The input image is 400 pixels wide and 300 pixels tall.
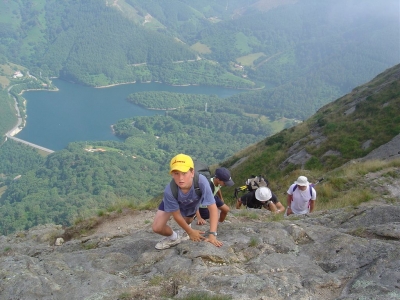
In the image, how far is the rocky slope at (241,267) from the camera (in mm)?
4668

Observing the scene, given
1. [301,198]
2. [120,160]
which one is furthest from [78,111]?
[301,198]

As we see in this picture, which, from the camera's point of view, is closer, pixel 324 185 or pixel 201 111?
pixel 324 185

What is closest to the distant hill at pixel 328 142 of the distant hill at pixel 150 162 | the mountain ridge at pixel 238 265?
the distant hill at pixel 150 162

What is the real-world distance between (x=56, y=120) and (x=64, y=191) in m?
55.7

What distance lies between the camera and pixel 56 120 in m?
139

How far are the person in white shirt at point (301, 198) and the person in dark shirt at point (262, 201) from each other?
0.50 metres

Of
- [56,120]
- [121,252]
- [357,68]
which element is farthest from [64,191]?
[357,68]

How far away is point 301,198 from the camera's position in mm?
9156

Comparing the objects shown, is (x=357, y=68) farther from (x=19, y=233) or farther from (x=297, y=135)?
(x=19, y=233)

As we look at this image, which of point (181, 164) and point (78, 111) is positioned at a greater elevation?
point (78, 111)

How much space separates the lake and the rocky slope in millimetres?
122637

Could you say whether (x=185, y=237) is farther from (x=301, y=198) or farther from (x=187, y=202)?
(x=301, y=198)

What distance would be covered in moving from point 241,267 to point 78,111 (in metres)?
151

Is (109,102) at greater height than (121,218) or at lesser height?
greater
